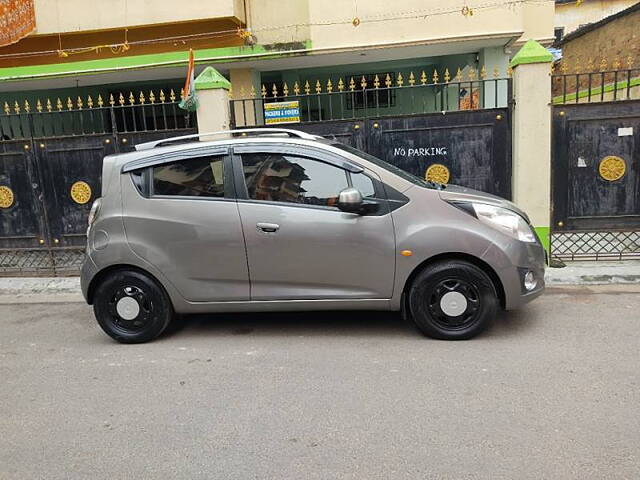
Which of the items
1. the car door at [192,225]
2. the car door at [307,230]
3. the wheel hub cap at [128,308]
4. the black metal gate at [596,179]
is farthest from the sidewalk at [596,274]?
the wheel hub cap at [128,308]

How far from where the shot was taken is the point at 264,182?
4828mm

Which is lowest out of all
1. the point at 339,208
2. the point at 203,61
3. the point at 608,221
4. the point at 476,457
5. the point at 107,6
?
the point at 476,457

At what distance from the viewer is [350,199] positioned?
448cm

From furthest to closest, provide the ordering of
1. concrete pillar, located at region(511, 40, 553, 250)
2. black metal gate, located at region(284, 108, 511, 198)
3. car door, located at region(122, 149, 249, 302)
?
1. black metal gate, located at region(284, 108, 511, 198)
2. concrete pillar, located at region(511, 40, 553, 250)
3. car door, located at region(122, 149, 249, 302)

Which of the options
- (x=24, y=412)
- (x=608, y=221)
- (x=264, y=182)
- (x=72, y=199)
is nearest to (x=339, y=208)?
(x=264, y=182)

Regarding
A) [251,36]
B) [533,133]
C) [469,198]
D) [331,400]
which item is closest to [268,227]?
[331,400]

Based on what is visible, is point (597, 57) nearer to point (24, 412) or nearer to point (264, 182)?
point (264, 182)

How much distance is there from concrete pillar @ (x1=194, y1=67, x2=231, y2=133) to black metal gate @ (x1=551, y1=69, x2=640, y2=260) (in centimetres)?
442

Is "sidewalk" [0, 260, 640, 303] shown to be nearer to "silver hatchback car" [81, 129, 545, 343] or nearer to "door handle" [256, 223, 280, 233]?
"silver hatchback car" [81, 129, 545, 343]

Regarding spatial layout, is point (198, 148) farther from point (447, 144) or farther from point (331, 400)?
point (447, 144)

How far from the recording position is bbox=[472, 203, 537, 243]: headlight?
15.4 feet

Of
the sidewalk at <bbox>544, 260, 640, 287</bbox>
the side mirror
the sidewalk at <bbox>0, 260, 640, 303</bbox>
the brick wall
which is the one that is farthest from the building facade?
the side mirror

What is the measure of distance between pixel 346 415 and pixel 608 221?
555 centimetres

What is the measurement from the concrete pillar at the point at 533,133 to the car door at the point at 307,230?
319cm
